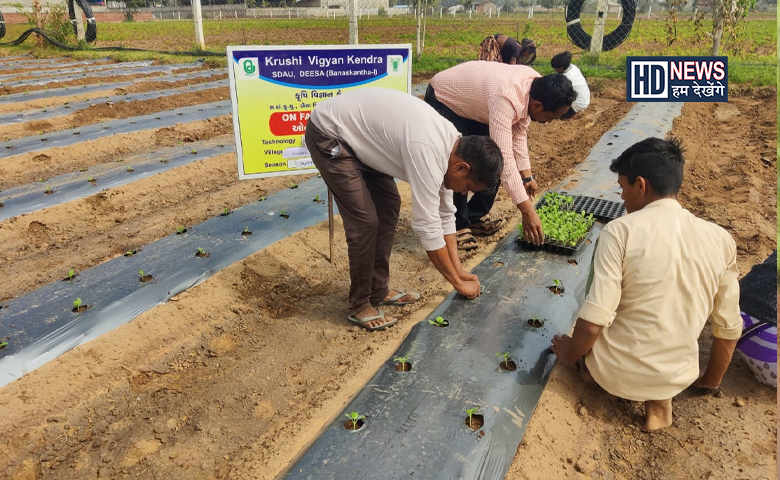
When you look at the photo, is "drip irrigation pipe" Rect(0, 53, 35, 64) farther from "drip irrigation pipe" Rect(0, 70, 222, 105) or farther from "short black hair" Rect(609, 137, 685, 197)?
"short black hair" Rect(609, 137, 685, 197)

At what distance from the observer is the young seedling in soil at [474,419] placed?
2.13m

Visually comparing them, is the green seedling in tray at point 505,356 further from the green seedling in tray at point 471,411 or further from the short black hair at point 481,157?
the short black hair at point 481,157

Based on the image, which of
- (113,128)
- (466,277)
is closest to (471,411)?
(466,277)

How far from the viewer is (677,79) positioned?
405 inches

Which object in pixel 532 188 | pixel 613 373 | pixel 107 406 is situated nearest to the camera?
pixel 613 373

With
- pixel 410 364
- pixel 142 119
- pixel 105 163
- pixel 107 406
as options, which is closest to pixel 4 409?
pixel 107 406

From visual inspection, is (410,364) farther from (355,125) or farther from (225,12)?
(225,12)

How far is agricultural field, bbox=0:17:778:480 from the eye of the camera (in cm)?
224

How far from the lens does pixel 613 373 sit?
2.17 metres

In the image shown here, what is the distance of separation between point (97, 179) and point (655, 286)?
538 centimetres

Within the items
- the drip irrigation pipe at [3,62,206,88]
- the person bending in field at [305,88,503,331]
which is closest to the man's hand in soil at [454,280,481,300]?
the person bending in field at [305,88,503,331]

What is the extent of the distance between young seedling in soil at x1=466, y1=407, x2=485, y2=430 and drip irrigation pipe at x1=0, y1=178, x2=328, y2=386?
2.09 meters

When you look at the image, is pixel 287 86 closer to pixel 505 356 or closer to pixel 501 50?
pixel 505 356

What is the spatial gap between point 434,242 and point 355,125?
0.73 meters
